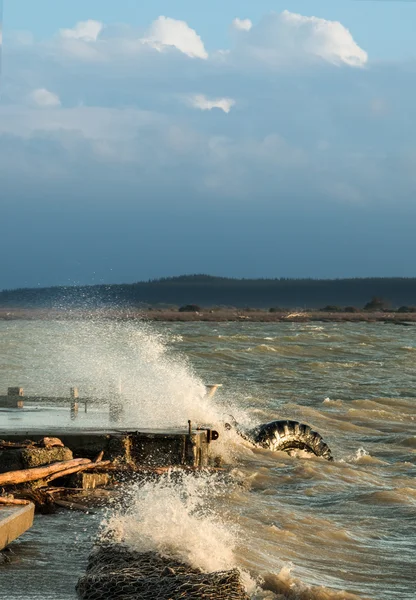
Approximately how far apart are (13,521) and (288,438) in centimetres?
1036

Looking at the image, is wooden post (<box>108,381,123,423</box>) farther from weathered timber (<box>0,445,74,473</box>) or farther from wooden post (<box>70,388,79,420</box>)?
weathered timber (<box>0,445,74,473</box>)

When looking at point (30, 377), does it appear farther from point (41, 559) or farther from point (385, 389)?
point (41, 559)

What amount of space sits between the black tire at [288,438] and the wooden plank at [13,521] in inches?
367

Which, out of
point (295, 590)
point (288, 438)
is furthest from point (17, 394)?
point (295, 590)

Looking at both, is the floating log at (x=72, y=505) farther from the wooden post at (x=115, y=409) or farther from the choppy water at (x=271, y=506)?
the wooden post at (x=115, y=409)

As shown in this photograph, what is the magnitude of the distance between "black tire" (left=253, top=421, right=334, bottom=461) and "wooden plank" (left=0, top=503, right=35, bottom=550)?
9318 mm

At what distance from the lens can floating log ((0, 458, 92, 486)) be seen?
13.1m

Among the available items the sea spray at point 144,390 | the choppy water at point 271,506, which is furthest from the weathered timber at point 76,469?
the sea spray at point 144,390

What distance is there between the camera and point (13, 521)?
9828mm

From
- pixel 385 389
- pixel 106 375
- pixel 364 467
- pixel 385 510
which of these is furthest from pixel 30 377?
pixel 385 510

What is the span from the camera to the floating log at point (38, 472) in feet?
42.8

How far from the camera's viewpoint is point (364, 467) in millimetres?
20391

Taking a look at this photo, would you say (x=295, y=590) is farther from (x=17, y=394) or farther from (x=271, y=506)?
(x=17, y=394)

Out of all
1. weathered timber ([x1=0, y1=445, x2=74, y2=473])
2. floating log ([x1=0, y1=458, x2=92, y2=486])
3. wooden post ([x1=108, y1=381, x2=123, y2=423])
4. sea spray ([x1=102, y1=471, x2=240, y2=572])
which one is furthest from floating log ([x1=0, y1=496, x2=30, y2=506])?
wooden post ([x1=108, y1=381, x2=123, y2=423])
